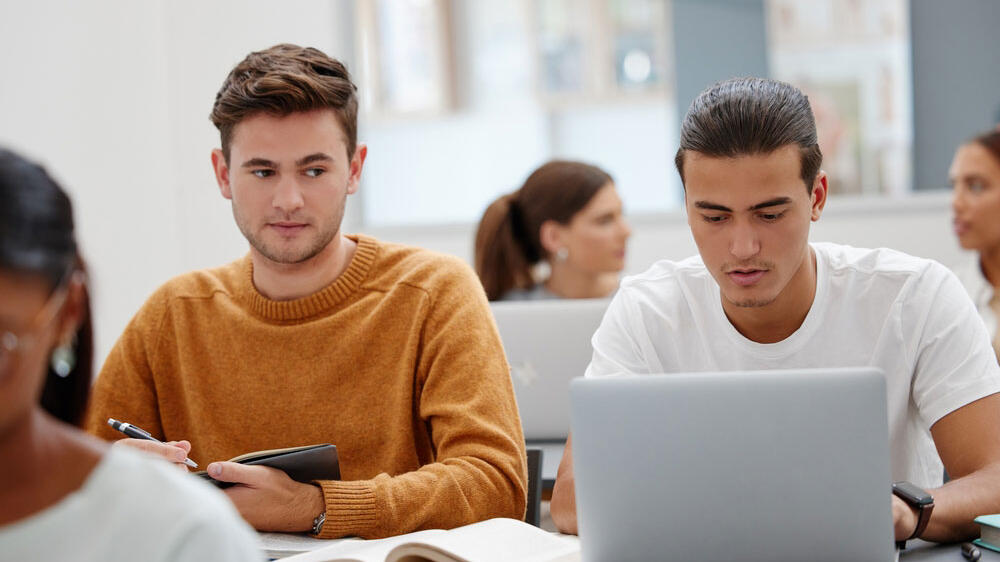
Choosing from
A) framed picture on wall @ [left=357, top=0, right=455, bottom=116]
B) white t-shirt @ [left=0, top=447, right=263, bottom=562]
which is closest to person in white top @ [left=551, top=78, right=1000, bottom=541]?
white t-shirt @ [left=0, top=447, right=263, bottom=562]

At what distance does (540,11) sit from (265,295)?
3353 mm

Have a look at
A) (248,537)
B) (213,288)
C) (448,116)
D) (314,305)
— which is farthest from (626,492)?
(448,116)

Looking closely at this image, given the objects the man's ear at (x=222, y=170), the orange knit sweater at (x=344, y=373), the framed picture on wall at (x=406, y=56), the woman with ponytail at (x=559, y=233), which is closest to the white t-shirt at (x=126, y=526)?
the orange knit sweater at (x=344, y=373)

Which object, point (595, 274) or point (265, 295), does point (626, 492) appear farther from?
point (595, 274)

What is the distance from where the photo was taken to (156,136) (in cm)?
470

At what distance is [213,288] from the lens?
2039 mm

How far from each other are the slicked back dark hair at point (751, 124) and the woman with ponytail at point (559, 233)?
6.01 ft

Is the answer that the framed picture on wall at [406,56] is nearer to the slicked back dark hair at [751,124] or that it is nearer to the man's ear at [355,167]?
the man's ear at [355,167]

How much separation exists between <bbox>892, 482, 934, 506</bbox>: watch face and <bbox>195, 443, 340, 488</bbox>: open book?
77 centimetres

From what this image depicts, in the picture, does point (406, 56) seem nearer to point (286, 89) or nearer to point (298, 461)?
point (286, 89)

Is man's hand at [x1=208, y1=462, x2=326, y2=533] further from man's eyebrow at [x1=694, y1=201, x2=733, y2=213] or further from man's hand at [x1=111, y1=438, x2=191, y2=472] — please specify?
man's eyebrow at [x1=694, y1=201, x2=733, y2=213]

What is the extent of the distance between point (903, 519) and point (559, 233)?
2401 mm

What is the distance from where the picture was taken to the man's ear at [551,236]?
3.64 meters

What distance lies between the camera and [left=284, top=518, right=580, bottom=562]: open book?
4.07 feet
